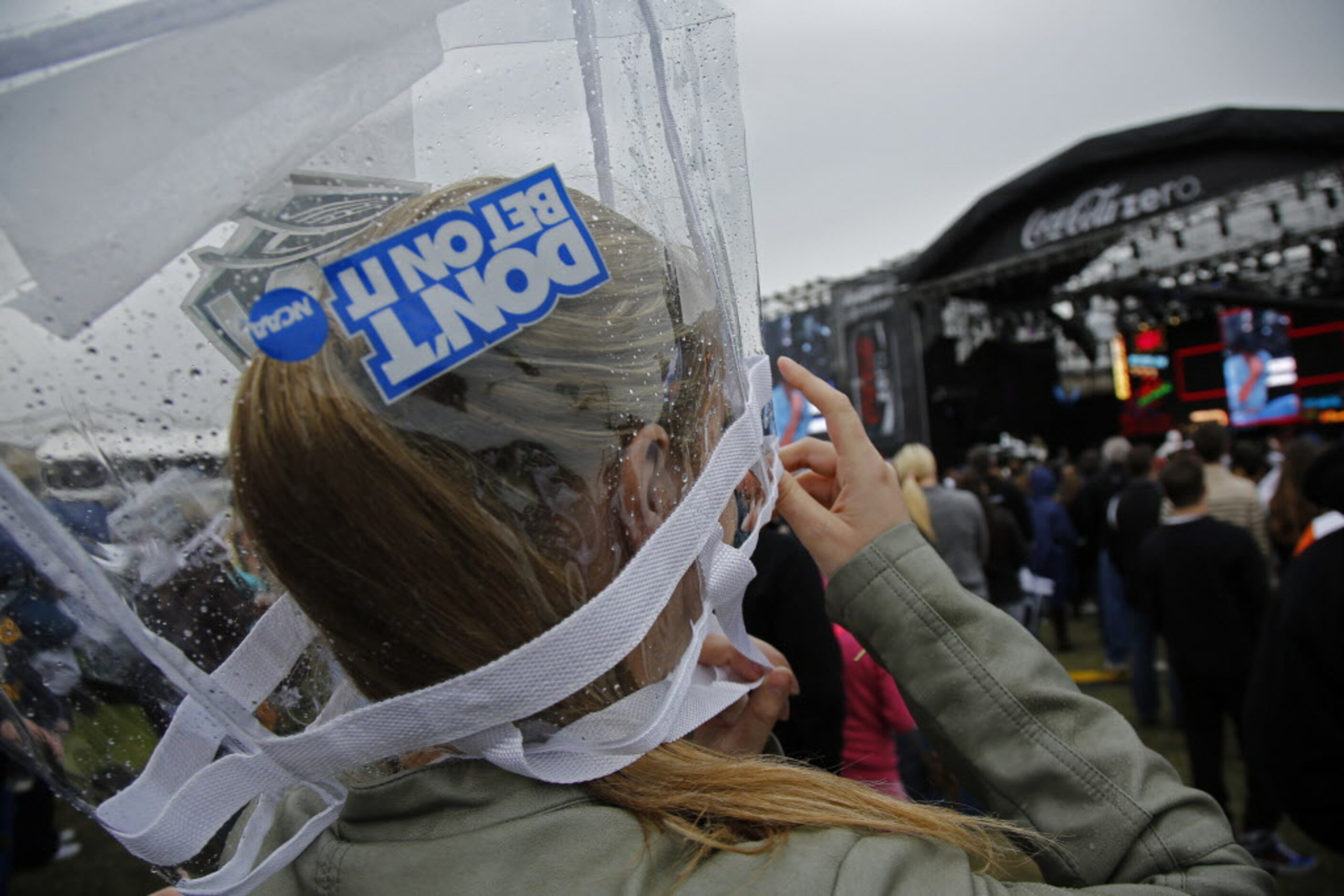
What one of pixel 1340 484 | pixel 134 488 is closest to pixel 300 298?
pixel 134 488

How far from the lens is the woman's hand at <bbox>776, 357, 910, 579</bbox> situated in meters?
0.92

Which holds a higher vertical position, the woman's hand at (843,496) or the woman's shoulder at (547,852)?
the woman's hand at (843,496)

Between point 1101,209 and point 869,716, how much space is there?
28.4 ft

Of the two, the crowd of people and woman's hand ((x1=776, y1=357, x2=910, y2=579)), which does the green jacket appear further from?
the crowd of people

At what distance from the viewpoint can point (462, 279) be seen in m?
0.63

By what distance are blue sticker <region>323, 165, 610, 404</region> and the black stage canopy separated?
968cm

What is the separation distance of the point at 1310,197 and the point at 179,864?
12536mm

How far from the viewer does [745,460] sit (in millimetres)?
824

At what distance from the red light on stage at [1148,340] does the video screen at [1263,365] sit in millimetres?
1603

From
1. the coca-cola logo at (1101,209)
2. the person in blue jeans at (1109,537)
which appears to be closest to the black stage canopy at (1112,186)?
the coca-cola logo at (1101,209)

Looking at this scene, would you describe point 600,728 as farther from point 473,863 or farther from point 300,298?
point 300,298

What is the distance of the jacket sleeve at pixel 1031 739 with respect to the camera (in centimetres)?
78

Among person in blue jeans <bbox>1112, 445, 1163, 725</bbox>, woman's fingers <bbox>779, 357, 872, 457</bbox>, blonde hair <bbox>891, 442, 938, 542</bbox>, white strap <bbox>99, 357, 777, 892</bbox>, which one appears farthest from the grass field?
white strap <bbox>99, 357, 777, 892</bbox>

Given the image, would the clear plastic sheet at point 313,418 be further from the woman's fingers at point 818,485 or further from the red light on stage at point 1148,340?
the red light on stage at point 1148,340
